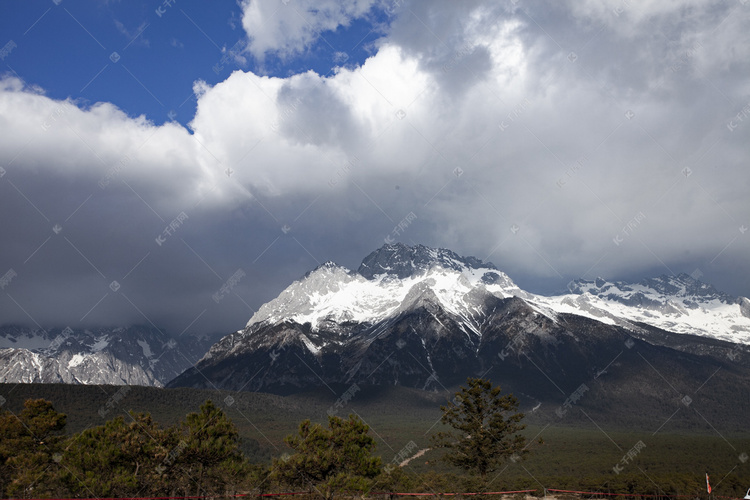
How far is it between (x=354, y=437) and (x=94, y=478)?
26251 mm

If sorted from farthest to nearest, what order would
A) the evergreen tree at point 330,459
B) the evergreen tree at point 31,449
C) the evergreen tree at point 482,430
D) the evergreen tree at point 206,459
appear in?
1. the evergreen tree at point 482,430
2. the evergreen tree at point 31,449
3. the evergreen tree at point 206,459
4. the evergreen tree at point 330,459

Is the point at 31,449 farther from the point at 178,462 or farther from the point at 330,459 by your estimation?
the point at 330,459

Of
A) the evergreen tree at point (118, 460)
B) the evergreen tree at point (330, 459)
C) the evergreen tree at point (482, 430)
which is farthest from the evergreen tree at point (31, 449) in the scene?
the evergreen tree at point (482, 430)

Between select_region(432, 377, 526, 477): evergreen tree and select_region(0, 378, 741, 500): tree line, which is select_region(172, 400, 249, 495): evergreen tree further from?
select_region(432, 377, 526, 477): evergreen tree

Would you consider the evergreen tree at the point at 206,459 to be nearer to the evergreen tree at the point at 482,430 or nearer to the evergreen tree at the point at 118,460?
the evergreen tree at the point at 118,460

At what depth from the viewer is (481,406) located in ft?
224

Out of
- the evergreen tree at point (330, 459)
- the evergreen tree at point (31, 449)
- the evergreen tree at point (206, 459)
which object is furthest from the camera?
the evergreen tree at point (31, 449)

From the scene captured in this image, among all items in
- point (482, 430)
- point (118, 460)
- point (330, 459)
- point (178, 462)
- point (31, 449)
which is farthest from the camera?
point (482, 430)

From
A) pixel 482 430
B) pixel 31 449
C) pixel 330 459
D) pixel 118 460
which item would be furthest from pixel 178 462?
pixel 482 430

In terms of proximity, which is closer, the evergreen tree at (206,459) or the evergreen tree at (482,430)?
the evergreen tree at (206,459)

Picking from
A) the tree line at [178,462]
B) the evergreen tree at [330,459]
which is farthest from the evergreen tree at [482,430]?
the evergreen tree at [330,459]

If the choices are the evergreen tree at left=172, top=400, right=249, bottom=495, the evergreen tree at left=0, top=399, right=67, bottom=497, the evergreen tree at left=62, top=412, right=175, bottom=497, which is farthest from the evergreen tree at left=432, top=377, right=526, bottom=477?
the evergreen tree at left=0, top=399, right=67, bottom=497

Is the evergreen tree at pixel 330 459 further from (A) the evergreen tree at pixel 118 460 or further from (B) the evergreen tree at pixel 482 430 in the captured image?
(B) the evergreen tree at pixel 482 430

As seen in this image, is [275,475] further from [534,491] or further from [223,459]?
[534,491]
